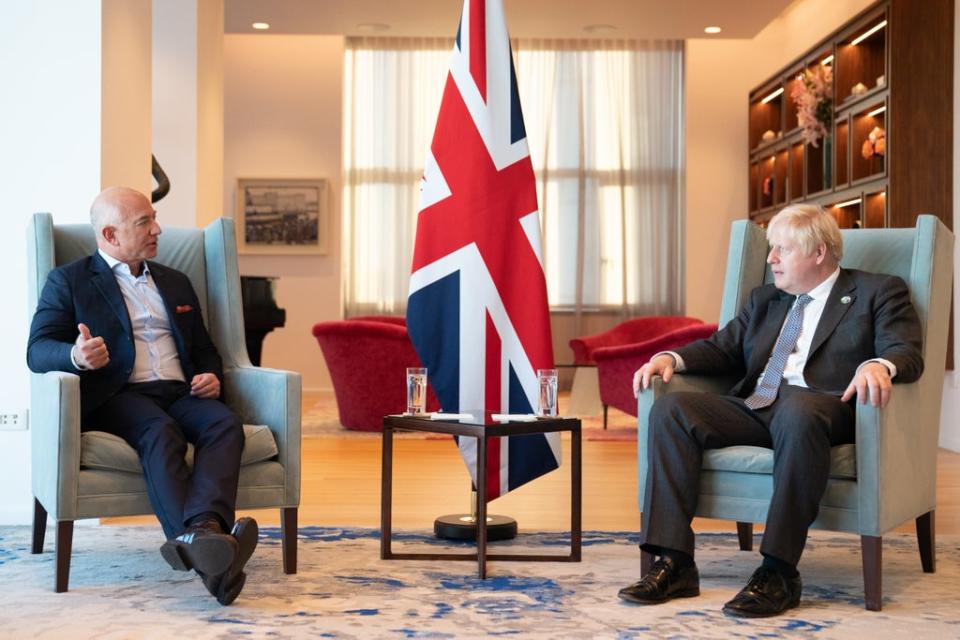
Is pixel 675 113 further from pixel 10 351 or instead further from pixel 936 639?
pixel 936 639

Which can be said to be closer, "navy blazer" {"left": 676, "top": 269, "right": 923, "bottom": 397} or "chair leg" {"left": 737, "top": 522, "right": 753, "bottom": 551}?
"navy blazer" {"left": 676, "top": 269, "right": 923, "bottom": 397}

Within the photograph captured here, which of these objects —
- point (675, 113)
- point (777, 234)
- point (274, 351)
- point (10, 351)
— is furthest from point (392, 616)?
point (675, 113)

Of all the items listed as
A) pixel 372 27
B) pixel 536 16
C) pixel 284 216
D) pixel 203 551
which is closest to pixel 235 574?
pixel 203 551

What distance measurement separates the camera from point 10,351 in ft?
13.4

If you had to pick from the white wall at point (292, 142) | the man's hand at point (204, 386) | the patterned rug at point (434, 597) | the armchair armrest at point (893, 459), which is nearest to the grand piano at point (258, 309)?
the white wall at point (292, 142)

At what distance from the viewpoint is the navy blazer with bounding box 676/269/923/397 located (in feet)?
10.3

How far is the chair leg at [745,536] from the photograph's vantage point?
12.1 ft

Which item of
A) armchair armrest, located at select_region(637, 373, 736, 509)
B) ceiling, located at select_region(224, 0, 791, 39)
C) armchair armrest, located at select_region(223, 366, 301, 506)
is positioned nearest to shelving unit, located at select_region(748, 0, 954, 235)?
ceiling, located at select_region(224, 0, 791, 39)

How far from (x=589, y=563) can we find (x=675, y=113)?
7605 mm

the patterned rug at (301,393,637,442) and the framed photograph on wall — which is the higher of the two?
the framed photograph on wall

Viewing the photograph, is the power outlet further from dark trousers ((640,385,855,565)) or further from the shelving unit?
the shelving unit

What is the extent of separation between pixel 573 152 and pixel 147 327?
738cm

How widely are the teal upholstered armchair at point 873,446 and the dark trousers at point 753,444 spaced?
0.07 metres

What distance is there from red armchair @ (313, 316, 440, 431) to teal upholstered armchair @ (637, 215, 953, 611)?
366 cm
